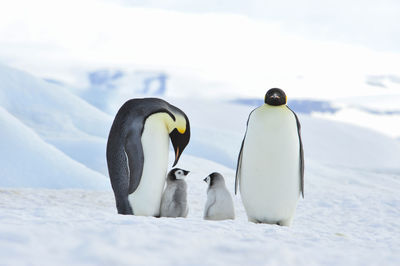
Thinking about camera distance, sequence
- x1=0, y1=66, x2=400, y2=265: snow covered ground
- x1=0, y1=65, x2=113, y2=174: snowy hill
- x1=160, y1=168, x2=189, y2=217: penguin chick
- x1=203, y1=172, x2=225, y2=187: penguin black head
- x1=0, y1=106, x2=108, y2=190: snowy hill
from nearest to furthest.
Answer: x1=0, y1=66, x2=400, y2=265: snow covered ground
x1=160, y1=168, x2=189, y2=217: penguin chick
x1=203, y1=172, x2=225, y2=187: penguin black head
x1=0, y1=106, x2=108, y2=190: snowy hill
x1=0, y1=65, x2=113, y2=174: snowy hill

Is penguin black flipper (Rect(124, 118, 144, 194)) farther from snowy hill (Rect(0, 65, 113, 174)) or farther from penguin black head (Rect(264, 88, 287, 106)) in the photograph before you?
snowy hill (Rect(0, 65, 113, 174))

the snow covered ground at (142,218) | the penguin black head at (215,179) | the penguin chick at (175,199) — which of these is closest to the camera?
the snow covered ground at (142,218)

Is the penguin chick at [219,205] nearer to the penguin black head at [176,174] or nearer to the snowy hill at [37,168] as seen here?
the penguin black head at [176,174]

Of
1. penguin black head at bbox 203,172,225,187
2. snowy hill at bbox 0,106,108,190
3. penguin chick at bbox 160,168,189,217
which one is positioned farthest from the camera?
snowy hill at bbox 0,106,108,190

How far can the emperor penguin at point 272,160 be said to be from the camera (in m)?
3.91

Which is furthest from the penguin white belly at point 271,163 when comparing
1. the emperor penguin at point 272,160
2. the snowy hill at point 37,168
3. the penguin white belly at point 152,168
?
the snowy hill at point 37,168

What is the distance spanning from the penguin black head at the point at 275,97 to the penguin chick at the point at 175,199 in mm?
797

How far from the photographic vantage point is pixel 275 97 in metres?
3.94

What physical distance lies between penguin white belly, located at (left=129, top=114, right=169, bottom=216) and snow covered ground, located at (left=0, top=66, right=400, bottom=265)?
47cm

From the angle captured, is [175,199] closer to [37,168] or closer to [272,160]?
[272,160]

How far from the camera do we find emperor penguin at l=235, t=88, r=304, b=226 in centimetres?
391

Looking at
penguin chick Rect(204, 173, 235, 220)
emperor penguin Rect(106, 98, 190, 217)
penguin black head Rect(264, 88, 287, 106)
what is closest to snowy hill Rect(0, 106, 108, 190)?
emperor penguin Rect(106, 98, 190, 217)

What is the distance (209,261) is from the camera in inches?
81.9

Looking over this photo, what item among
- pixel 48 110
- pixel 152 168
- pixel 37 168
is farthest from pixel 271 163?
pixel 48 110
